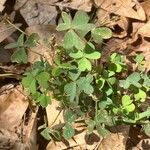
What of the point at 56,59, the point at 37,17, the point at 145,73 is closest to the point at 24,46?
the point at 56,59

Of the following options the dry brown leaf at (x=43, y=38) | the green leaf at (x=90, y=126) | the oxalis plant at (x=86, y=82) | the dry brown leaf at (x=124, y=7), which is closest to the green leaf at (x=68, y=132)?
the oxalis plant at (x=86, y=82)

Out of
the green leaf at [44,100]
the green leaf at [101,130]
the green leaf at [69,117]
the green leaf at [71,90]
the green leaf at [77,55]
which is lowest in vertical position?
the green leaf at [101,130]

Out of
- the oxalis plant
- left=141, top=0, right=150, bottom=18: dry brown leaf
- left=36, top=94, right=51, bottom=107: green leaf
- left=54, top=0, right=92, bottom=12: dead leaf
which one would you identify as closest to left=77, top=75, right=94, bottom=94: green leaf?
the oxalis plant

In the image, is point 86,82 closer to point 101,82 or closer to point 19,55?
point 101,82

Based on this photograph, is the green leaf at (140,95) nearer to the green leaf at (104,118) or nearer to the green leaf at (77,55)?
the green leaf at (104,118)

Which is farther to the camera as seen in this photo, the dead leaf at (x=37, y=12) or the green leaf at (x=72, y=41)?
the dead leaf at (x=37, y=12)

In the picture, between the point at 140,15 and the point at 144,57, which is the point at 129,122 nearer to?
the point at 144,57

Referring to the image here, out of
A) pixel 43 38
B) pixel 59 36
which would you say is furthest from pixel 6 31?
pixel 59 36
